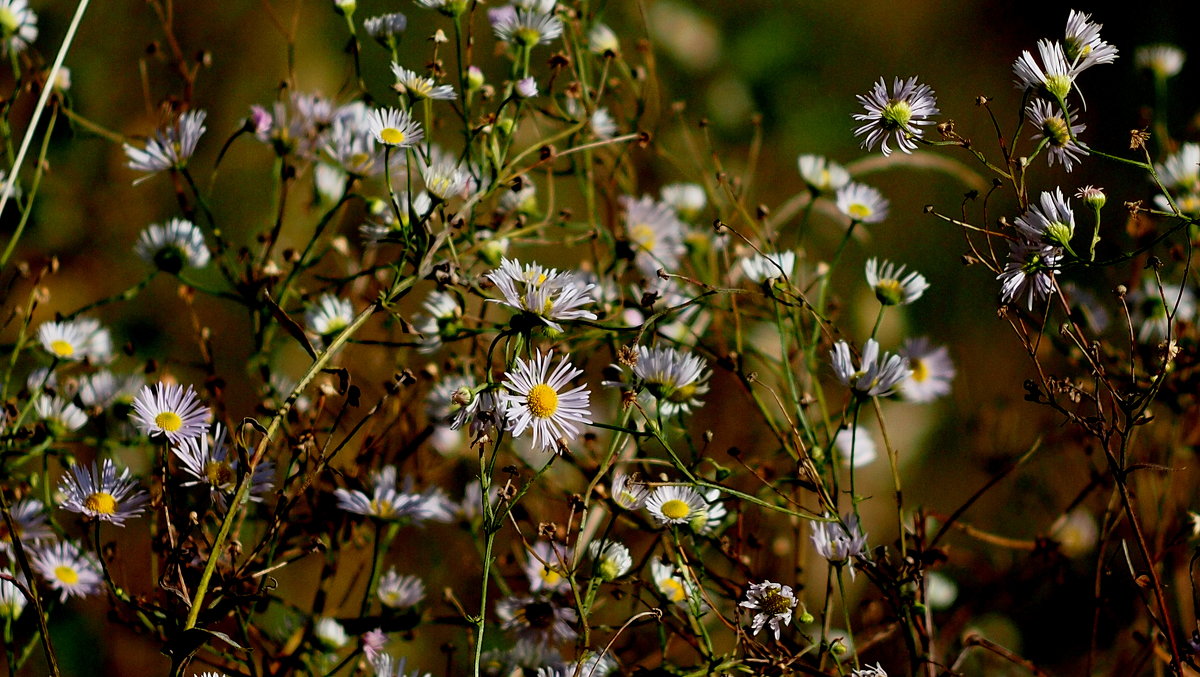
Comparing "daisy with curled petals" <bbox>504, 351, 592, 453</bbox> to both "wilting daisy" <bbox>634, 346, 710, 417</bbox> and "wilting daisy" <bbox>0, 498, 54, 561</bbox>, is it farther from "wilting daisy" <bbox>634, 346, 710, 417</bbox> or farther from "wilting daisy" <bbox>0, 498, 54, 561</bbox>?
"wilting daisy" <bbox>0, 498, 54, 561</bbox>

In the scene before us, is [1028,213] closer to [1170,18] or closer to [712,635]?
[712,635]

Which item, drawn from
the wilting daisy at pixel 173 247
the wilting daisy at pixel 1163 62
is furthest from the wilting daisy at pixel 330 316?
the wilting daisy at pixel 1163 62

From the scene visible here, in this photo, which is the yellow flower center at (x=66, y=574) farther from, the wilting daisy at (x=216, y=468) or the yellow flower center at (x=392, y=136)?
the yellow flower center at (x=392, y=136)

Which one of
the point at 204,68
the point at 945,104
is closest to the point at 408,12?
the point at 204,68

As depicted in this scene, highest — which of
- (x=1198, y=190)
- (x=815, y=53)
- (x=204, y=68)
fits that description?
(x=815, y=53)

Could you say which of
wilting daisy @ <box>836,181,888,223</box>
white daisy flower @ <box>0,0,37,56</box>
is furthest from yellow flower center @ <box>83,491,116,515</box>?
wilting daisy @ <box>836,181,888,223</box>

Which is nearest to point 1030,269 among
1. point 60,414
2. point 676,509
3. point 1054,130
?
point 1054,130
